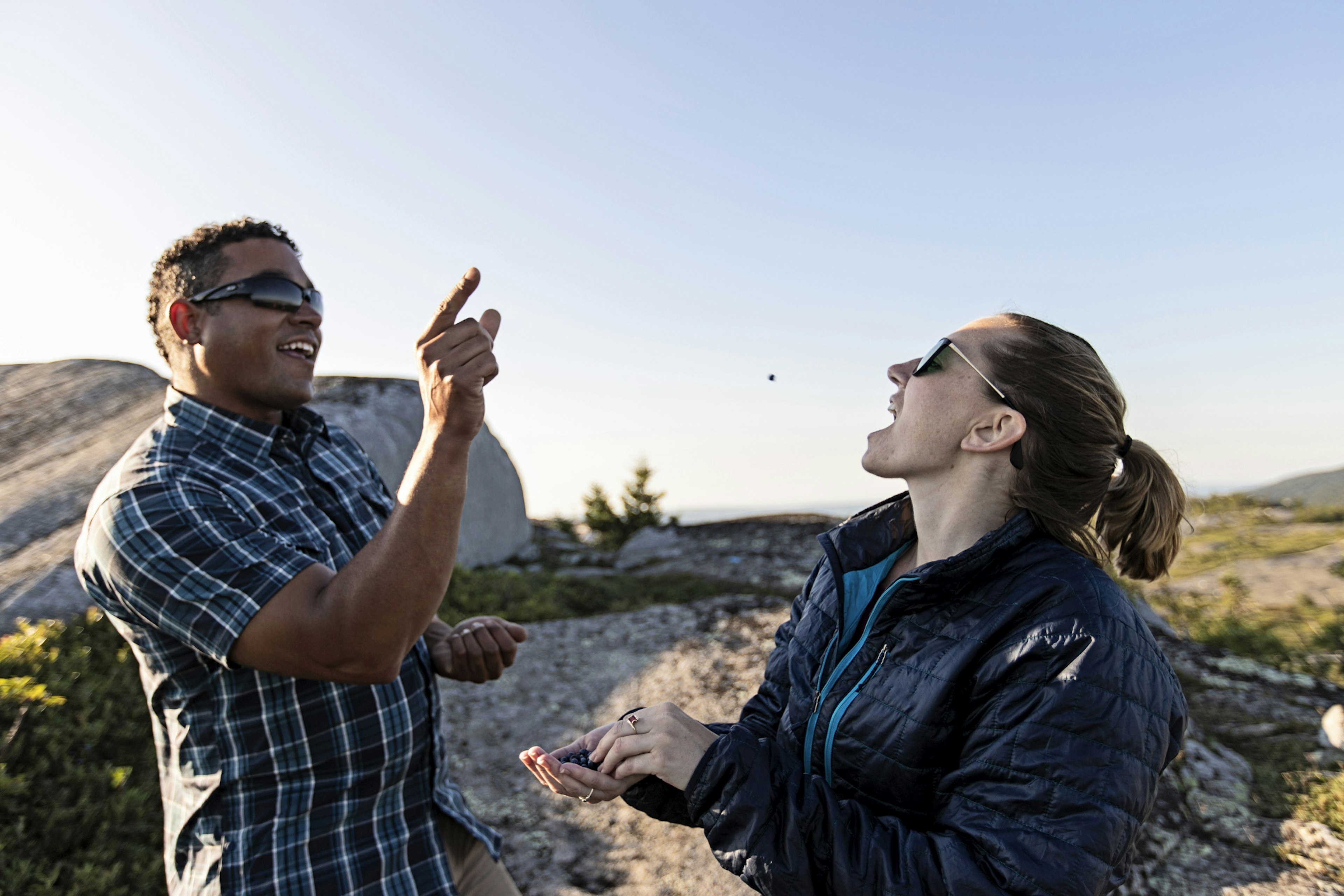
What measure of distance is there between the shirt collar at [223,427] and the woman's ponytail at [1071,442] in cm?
245

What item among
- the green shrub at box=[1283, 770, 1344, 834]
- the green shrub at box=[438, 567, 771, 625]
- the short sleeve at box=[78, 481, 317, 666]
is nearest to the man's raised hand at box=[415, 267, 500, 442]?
the short sleeve at box=[78, 481, 317, 666]

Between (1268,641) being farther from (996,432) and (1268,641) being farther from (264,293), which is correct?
(264,293)

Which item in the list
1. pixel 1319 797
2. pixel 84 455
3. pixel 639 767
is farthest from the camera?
pixel 84 455

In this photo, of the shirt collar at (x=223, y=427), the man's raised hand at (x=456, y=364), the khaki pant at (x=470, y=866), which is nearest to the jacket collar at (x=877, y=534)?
the man's raised hand at (x=456, y=364)

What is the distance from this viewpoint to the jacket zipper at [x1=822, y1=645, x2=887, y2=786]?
6.52 ft

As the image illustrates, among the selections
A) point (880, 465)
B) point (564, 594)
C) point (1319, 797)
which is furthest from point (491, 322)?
point (564, 594)

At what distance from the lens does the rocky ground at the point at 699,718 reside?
12.3 ft

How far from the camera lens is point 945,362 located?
2270 millimetres

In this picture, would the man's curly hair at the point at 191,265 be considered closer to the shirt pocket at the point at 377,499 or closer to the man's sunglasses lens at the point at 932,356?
the shirt pocket at the point at 377,499

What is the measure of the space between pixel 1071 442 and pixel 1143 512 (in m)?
0.41

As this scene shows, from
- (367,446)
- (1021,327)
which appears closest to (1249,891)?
(1021,327)

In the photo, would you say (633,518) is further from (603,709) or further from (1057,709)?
(1057,709)

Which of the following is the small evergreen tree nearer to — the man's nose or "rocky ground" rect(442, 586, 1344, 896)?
"rocky ground" rect(442, 586, 1344, 896)

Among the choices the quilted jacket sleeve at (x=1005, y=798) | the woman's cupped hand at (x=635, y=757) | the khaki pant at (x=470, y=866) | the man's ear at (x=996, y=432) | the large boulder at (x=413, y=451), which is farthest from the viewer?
the large boulder at (x=413, y=451)
